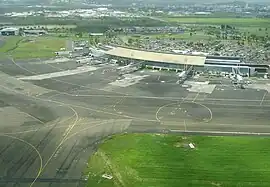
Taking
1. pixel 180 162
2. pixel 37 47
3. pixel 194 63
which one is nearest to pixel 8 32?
pixel 37 47

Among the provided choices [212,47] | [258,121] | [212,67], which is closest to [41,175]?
[258,121]

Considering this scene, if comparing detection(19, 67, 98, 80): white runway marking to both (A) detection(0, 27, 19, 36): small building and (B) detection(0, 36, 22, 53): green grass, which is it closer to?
(B) detection(0, 36, 22, 53): green grass

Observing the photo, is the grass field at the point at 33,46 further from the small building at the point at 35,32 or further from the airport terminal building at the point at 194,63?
the airport terminal building at the point at 194,63

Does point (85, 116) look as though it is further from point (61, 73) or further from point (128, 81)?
point (61, 73)

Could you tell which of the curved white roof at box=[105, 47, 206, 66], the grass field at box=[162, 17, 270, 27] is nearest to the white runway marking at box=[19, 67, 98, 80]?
the curved white roof at box=[105, 47, 206, 66]

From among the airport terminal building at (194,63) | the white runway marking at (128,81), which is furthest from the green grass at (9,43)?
the white runway marking at (128,81)
